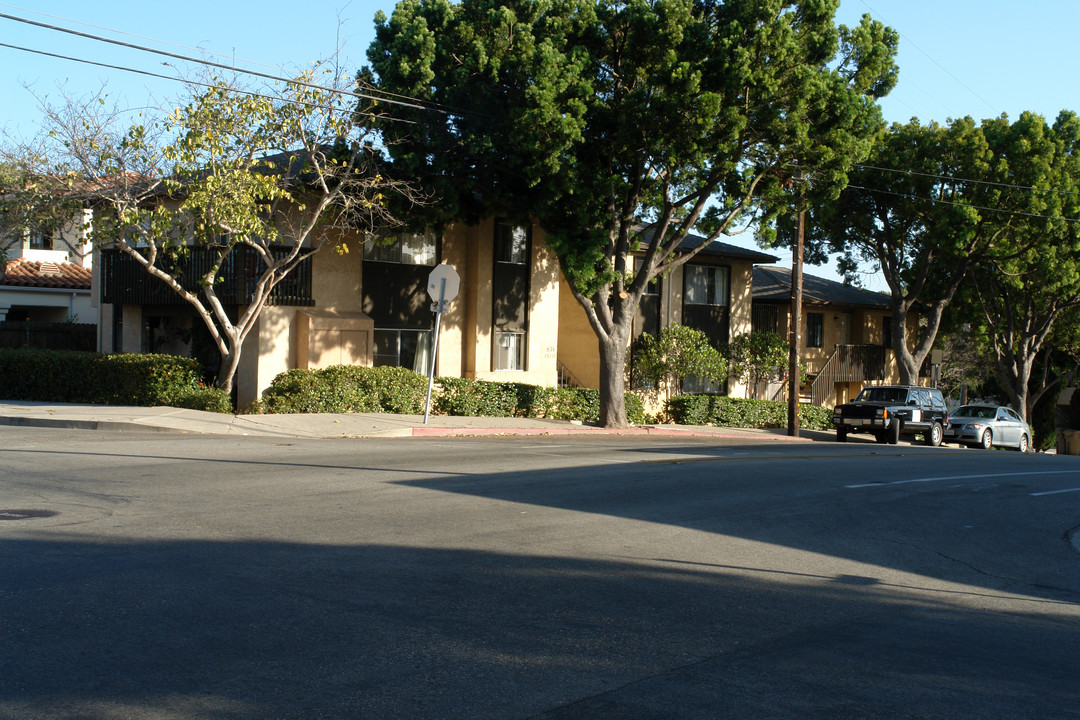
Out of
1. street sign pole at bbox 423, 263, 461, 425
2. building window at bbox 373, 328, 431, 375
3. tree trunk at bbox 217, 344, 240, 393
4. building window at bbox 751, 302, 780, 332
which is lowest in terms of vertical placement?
tree trunk at bbox 217, 344, 240, 393

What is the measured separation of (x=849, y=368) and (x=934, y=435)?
11.1 m

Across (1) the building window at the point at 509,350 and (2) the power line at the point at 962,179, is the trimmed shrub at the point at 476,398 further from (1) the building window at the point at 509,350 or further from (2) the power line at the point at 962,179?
(2) the power line at the point at 962,179

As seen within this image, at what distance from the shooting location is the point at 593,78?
23.6 m

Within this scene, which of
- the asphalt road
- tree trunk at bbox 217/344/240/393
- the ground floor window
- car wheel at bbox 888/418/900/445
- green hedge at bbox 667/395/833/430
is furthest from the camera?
the ground floor window

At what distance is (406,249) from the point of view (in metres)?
27.1

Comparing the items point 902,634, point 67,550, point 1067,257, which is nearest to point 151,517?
point 67,550

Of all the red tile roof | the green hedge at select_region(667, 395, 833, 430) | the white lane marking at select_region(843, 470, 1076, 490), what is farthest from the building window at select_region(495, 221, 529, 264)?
the red tile roof

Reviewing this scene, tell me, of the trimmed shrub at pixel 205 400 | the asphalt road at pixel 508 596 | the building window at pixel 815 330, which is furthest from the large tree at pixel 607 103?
the building window at pixel 815 330

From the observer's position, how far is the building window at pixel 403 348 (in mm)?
26969

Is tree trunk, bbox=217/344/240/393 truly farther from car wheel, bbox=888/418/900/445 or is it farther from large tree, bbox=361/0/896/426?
car wheel, bbox=888/418/900/445

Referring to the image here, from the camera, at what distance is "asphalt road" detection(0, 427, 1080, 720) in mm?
5172

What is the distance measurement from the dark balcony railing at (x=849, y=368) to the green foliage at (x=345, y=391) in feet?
70.7

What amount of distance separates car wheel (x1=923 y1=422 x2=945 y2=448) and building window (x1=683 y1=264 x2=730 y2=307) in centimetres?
921

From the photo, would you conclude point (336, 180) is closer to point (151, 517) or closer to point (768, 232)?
point (768, 232)
